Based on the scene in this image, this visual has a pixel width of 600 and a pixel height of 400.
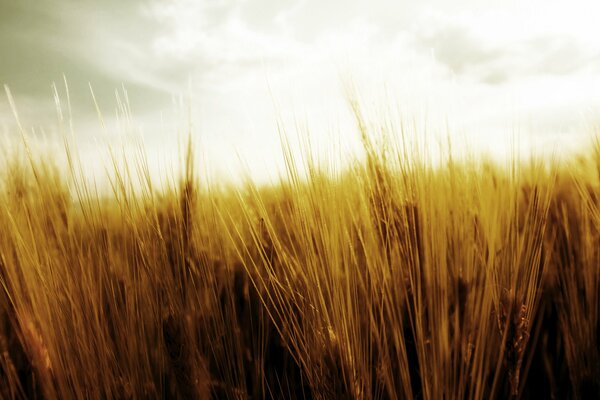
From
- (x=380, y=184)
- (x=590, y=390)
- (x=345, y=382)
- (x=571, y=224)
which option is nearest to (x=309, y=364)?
(x=345, y=382)

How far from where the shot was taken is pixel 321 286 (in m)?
0.74

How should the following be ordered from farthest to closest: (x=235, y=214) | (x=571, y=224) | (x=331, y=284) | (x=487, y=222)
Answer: (x=571, y=224)
(x=235, y=214)
(x=487, y=222)
(x=331, y=284)

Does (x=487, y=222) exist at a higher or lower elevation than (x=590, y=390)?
higher

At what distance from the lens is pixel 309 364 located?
78cm

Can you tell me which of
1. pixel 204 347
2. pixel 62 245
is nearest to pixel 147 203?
pixel 62 245

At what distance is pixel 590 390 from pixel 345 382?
34.0 inches

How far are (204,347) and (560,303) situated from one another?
1197 mm

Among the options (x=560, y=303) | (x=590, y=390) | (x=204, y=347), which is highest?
(x=204, y=347)

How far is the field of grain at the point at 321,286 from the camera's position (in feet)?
2.42

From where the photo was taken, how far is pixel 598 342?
1.29 m

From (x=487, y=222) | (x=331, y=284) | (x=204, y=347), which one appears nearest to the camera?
(x=331, y=284)

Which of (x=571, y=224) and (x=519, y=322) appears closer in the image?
(x=519, y=322)

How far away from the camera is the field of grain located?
0.74 metres

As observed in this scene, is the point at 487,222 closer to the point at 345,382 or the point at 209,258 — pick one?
the point at 345,382
